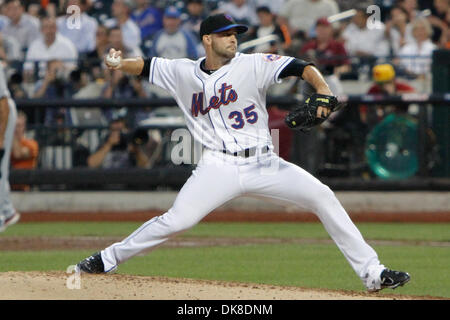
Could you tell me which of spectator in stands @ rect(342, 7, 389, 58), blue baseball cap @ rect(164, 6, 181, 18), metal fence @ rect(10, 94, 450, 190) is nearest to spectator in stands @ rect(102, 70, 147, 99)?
metal fence @ rect(10, 94, 450, 190)

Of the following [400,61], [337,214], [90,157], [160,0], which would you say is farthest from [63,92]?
[337,214]

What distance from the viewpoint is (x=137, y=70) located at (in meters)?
6.85

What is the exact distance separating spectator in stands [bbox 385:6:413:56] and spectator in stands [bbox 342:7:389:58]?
87 millimetres

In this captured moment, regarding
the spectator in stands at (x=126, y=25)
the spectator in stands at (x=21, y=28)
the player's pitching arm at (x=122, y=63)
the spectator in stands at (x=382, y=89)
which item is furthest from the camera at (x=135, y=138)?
the player's pitching arm at (x=122, y=63)

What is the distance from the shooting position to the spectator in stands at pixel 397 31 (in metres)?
14.5

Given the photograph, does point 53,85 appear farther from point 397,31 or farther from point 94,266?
point 94,266

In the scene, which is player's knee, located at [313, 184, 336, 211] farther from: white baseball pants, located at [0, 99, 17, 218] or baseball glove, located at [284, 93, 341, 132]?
white baseball pants, located at [0, 99, 17, 218]

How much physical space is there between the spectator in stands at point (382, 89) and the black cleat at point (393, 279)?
21.3ft

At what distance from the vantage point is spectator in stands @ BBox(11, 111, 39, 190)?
507 inches

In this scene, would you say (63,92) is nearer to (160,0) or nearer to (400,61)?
(160,0)

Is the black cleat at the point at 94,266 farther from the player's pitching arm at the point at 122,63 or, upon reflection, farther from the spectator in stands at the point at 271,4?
the spectator in stands at the point at 271,4

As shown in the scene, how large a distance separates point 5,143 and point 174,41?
13.8 feet

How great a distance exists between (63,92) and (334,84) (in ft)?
12.5

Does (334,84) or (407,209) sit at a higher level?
(334,84)
